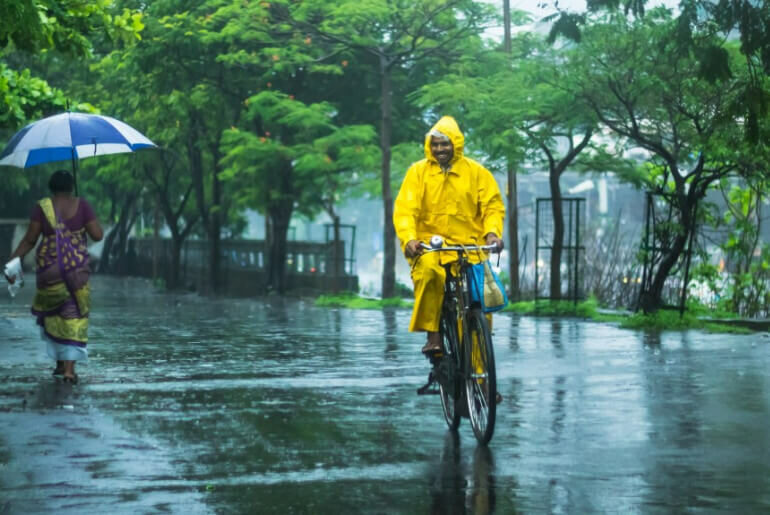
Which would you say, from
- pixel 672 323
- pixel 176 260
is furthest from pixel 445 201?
pixel 176 260

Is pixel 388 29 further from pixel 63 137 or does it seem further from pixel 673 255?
pixel 63 137

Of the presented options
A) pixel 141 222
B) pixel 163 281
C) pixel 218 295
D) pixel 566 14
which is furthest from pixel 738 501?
pixel 141 222

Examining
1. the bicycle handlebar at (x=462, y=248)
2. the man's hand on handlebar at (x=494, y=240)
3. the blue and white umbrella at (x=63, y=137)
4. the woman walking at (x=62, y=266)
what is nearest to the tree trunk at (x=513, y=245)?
the blue and white umbrella at (x=63, y=137)

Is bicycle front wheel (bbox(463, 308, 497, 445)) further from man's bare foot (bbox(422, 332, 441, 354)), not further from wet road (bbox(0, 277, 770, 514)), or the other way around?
man's bare foot (bbox(422, 332, 441, 354))

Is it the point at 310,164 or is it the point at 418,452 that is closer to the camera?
the point at 418,452

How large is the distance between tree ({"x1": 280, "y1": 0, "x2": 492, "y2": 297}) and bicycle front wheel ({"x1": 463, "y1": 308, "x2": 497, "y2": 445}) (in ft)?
63.3

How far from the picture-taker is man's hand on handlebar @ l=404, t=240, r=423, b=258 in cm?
873

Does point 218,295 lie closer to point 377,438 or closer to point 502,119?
point 502,119

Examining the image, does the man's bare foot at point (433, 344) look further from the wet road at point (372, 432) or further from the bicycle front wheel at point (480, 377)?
the bicycle front wheel at point (480, 377)

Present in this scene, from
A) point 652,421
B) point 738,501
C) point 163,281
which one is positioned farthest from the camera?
point 163,281

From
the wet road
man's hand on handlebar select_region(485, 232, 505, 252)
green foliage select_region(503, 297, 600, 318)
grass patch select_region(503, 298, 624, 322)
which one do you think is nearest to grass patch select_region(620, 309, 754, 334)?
grass patch select_region(503, 298, 624, 322)

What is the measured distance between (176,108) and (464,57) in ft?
28.9

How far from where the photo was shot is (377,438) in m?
8.56

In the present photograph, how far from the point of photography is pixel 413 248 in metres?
8.73
